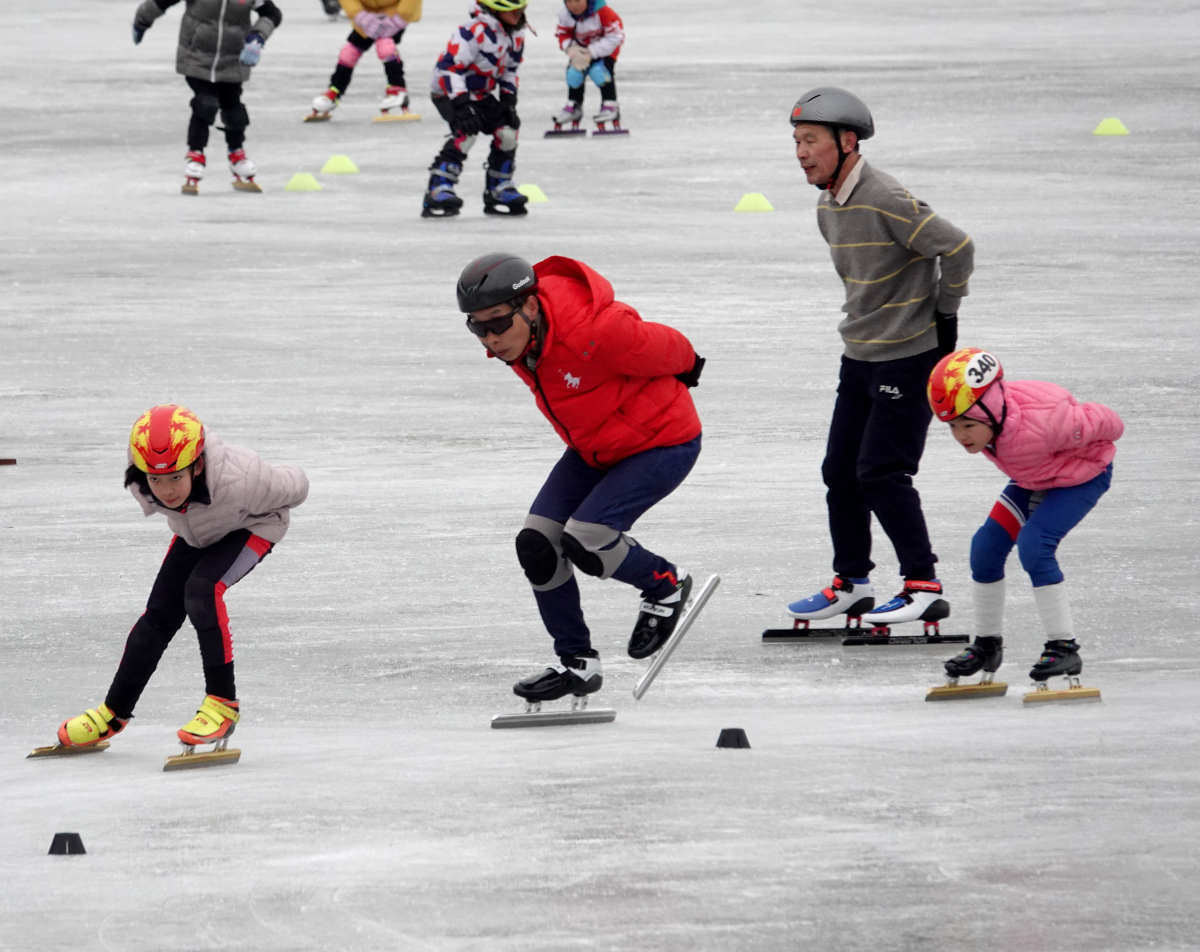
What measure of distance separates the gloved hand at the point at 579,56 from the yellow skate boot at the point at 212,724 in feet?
53.0

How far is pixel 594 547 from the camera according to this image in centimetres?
581

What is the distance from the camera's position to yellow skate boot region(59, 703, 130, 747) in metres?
5.48

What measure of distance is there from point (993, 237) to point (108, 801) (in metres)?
12.1

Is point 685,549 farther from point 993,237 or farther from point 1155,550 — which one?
point 993,237

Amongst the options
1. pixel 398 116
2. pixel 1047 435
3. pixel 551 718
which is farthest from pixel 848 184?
pixel 398 116

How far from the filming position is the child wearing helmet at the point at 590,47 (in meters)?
20.9

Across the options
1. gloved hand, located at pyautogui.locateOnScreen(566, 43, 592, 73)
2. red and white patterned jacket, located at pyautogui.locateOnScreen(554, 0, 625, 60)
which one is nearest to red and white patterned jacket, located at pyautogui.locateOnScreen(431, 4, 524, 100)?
gloved hand, located at pyautogui.locateOnScreen(566, 43, 592, 73)

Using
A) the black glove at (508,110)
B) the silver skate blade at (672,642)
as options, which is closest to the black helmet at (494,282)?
the silver skate blade at (672,642)

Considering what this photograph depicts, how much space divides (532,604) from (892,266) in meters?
1.77

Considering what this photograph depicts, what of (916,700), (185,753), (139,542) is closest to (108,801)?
(185,753)

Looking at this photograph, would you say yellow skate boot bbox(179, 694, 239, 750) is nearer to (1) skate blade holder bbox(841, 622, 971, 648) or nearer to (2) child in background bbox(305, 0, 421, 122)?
(1) skate blade holder bbox(841, 622, 971, 648)

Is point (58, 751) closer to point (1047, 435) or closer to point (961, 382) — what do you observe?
point (961, 382)

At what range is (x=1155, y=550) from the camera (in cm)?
762

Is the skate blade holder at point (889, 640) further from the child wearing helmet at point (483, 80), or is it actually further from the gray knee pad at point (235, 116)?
the gray knee pad at point (235, 116)
